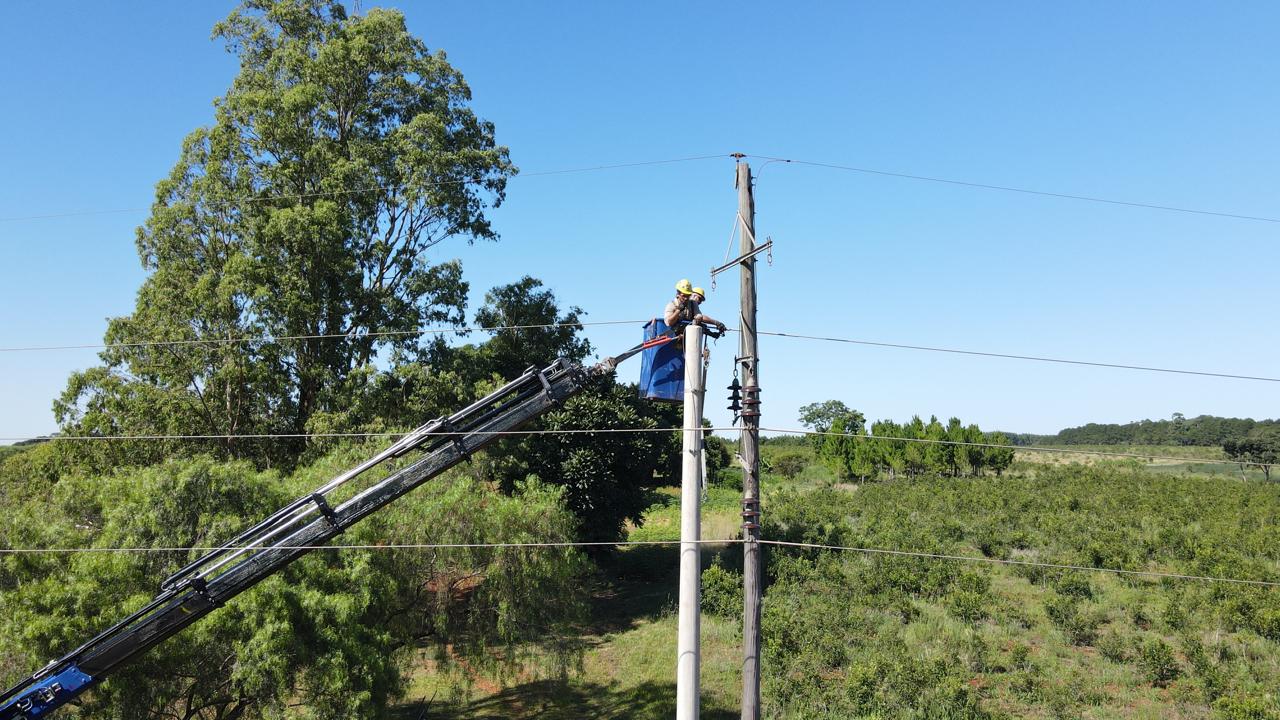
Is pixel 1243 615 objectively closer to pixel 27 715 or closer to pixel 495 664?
pixel 495 664

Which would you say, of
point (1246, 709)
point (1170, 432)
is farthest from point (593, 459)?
point (1170, 432)

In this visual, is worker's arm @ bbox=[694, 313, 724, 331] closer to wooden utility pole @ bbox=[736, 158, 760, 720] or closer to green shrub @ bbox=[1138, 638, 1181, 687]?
wooden utility pole @ bbox=[736, 158, 760, 720]

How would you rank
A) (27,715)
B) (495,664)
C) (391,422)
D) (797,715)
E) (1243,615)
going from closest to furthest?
(27,715) < (797,715) < (495,664) < (1243,615) < (391,422)

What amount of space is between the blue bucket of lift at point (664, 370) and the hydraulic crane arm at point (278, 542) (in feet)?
1.96

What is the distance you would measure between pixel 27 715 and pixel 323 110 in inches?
637

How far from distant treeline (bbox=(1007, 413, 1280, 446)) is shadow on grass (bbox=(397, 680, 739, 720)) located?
63716mm

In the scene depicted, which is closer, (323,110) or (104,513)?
(104,513)

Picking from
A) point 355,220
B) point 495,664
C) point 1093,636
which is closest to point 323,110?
point 355,220

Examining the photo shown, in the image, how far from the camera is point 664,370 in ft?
27.5

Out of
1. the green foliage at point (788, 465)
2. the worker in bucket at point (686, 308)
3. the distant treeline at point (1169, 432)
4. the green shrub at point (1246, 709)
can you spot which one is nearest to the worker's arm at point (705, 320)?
the worker in bucket at point (686, 308)

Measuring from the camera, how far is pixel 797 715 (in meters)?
14.0

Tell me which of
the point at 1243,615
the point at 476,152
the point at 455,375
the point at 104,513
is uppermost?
the point at 476,152

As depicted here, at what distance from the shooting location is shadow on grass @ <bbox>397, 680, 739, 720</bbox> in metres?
15.8

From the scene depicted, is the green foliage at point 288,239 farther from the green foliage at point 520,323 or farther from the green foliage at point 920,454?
the green foliage at point 920,454
